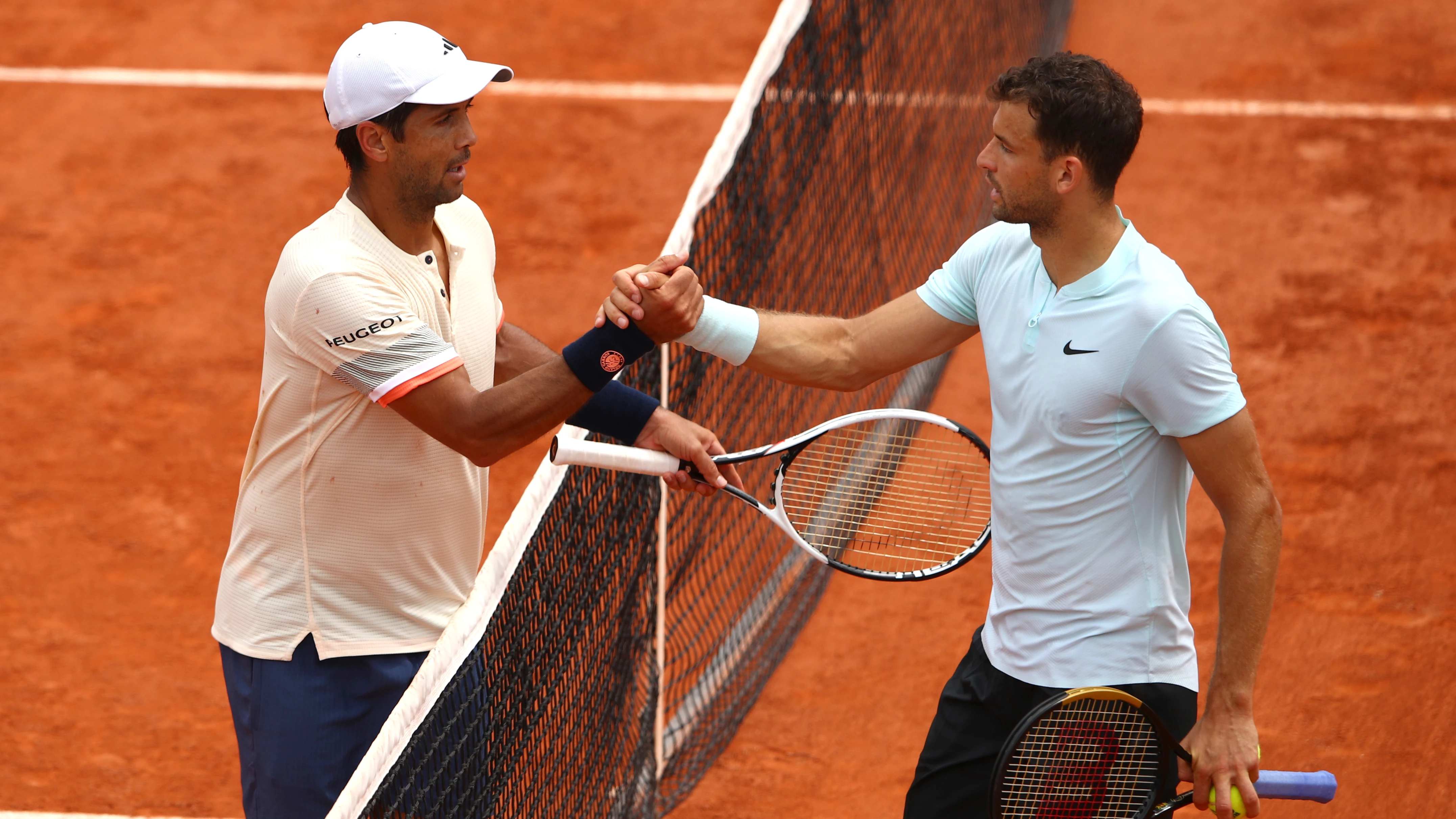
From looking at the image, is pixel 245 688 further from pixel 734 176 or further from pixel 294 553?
pixel 734 176

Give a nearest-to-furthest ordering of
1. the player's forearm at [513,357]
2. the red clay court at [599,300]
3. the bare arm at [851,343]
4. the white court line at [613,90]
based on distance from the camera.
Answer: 1. the bare arm at [851,343]
2. the player's forearm at [513,357]
3. the red clay court at [599,300]
4. the white court line at [613,90]

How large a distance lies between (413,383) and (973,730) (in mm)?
1293

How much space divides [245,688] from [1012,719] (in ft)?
5.07

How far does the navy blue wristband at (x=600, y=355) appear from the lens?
2.82 metres

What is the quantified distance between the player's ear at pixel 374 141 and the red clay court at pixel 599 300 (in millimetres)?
2133

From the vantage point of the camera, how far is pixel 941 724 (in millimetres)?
3020

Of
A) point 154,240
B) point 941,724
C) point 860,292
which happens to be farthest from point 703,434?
point 154,240

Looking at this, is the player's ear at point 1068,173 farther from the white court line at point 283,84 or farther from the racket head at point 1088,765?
the white court line at point 283,84

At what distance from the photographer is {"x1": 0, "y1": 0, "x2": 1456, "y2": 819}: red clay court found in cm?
450

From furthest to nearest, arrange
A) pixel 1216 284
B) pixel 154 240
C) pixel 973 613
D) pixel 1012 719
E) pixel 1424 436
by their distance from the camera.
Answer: pixel 154 240, pixel 1216 284, pixel 1424 436, pixel 973 613, pixel 1012 719

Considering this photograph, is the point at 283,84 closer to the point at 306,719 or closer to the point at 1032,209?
the point at 306,719

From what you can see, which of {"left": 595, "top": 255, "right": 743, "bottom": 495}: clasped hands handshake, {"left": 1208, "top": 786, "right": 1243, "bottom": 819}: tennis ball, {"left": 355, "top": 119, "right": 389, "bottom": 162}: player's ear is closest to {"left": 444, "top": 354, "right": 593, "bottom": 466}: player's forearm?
{"left": 595, "top": 255, "right": 743, "bottom": 495}: clasped hands handshake

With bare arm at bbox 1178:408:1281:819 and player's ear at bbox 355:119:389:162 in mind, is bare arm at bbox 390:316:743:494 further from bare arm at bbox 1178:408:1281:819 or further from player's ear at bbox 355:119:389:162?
bare arm at bbox 1178:408:1281:819

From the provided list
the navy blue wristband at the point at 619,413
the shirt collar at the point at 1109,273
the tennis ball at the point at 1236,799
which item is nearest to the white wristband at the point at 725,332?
the navy blue wristband at the point at 619,413
